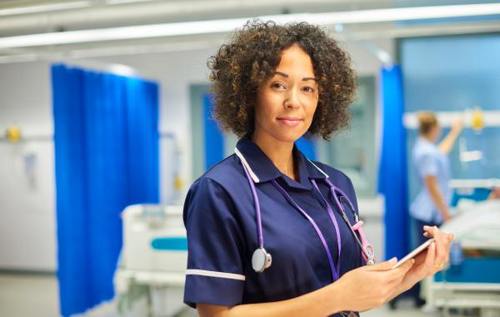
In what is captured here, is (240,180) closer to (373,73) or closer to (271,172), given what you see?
(271,172)

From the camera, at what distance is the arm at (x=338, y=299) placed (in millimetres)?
860

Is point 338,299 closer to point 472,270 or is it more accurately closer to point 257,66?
point 257,66

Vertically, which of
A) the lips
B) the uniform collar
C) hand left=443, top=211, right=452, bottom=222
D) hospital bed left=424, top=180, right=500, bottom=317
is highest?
the lips

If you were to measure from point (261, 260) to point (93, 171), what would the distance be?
2827 millimetres

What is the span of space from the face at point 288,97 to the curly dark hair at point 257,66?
0.05ft

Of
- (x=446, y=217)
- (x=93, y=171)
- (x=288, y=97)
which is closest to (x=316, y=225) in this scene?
(x=288, y=97)

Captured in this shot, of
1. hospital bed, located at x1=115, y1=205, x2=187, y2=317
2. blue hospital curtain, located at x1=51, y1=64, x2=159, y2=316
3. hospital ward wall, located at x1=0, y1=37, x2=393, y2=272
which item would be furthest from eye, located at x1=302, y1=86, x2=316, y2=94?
hospital ward wall, located at x1=0, y1=37, x2=393, y2=272

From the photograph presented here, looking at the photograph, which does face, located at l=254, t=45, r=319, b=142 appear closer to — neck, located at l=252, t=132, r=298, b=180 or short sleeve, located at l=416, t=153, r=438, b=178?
neck, located at l=252, t=132, r=298, b=180

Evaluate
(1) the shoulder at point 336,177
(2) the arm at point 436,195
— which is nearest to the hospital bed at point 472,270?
(2) the arm at point 436,195

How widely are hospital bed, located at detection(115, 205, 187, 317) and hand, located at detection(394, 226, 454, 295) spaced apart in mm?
2152

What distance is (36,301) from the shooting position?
4.38 metres

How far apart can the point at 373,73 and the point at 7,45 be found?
3.15m

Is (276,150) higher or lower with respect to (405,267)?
higher

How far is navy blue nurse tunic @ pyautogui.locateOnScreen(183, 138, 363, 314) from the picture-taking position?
90 centimetres
